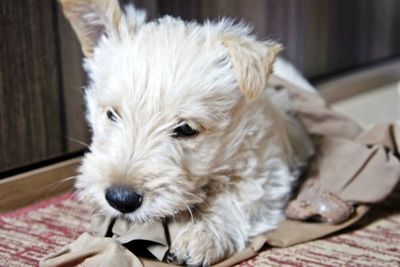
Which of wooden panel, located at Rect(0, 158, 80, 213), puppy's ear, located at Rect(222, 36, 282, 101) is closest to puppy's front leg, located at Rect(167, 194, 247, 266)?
puppy's ear, located at Rect(222, 36, 282, 101)

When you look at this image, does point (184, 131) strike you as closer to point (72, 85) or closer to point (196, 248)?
point (196, 248)

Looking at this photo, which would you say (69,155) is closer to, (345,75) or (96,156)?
(96,156)

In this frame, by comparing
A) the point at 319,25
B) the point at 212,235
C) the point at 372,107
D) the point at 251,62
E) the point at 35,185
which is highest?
the point at 251,62

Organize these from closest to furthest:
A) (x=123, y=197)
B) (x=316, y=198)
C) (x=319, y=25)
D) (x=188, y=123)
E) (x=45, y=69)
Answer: (x=123, y=197) → (x=188, y=123) → (x=316, y=198) → (x=45, y=69) → (x=319, y=25)

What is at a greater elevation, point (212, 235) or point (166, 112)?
point (166, 112)

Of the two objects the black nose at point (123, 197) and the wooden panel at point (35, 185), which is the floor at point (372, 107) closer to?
the wooden panel at point (35, 185)

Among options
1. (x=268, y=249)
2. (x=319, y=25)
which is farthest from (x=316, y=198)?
(x=319, y=25)

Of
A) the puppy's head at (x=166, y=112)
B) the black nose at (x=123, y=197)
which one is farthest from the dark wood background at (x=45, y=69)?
the black nose at (x=123, y=197)
